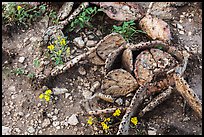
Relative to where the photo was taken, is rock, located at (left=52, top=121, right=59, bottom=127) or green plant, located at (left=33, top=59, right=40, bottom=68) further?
green plant, located at (left=33, top=59, right=40, bottom=68)

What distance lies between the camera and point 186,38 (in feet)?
15.2

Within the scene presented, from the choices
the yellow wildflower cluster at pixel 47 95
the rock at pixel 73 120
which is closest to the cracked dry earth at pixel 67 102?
the rock at pixel 73 120

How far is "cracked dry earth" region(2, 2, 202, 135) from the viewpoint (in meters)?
3.95

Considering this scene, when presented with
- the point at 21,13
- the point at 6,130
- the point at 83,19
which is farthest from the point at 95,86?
the point at 21,13

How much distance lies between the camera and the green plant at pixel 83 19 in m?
4.47

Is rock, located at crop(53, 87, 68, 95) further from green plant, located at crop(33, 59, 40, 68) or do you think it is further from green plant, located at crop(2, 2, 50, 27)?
green plant, located at crop(2, 2, 50, 27)

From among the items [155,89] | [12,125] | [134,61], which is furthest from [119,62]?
[12,125]

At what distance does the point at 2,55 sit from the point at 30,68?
1.10 feet

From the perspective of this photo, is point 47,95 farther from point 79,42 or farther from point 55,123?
point 79,42

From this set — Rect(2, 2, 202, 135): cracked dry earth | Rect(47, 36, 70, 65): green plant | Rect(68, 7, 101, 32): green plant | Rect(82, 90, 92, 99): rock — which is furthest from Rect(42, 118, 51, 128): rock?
Rect(68, 7, 101, 32): green plant

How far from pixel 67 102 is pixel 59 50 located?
0.54m

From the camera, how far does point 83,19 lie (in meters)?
4.50

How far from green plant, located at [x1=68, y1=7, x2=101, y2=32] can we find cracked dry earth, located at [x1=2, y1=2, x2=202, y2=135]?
0.40 feet

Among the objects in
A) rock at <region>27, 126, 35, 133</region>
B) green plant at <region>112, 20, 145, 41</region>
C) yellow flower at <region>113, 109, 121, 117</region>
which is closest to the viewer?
yellow flower at <region>113, 109, 121, 117</region>
